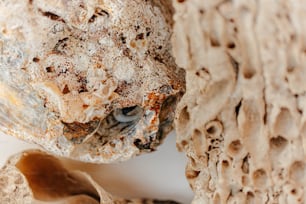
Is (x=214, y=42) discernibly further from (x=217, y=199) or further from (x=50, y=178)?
(x=50, y=178)

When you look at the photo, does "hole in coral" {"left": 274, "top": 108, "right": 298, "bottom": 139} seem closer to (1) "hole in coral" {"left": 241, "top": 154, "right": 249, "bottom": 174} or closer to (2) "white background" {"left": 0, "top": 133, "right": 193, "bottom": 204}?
(1) "hole in coral" {"left": 241, "top": 154, "right": 249, "bottom": 174}

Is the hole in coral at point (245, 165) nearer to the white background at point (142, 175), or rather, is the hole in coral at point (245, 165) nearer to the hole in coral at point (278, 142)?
the hole in coral at point (278, 142)

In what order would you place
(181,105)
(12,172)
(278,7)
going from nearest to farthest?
(278,7), (181,105), (12,172)

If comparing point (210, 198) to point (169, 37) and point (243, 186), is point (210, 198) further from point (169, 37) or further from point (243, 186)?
point (169, 37)

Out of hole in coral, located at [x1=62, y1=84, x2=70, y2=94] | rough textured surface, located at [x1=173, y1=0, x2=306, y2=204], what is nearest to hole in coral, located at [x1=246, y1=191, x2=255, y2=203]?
rough textured surface, located at [x1=173, y1=0, x2=306, y2=204]

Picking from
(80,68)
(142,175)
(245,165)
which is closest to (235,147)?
(245,165)

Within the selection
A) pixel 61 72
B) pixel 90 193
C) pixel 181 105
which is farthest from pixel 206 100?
pixel 90 193

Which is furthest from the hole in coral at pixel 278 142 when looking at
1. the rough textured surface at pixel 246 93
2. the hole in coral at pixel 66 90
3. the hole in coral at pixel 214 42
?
the hole in coral at pixel 66 90
